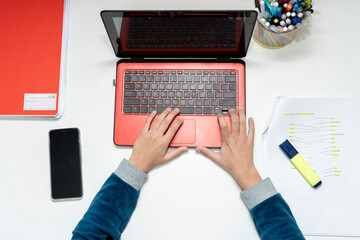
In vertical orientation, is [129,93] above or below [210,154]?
above

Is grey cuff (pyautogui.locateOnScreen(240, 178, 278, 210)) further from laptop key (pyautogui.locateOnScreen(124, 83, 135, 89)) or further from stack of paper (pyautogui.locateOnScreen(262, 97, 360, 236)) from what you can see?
laptop key (pyautogui.locateOnScreen(124, 83, 135, 89))

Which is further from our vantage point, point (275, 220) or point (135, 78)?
point (135, 78)

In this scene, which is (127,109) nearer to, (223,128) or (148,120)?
(148,120)

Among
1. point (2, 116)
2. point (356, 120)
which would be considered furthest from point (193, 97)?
point (2, 116)

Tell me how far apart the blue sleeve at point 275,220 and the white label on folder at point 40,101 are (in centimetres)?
65

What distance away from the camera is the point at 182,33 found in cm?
78

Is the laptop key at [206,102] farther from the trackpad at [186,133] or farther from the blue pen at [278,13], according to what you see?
the blue pen at [278,13]

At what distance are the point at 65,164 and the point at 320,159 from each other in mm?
721

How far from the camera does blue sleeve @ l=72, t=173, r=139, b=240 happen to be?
74cm

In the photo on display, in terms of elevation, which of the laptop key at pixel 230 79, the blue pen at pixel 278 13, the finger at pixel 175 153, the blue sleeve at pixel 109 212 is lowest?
the blue sleeve at pixel 109 212

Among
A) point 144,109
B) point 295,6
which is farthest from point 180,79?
point 295,6

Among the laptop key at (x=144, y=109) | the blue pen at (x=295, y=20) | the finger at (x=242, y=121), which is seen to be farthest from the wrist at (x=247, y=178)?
the blue pen at (x=295, y=20)

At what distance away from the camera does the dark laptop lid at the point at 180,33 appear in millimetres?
719

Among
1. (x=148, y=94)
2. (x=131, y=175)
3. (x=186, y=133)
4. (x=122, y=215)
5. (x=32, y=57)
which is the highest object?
(x=32, y=57)
